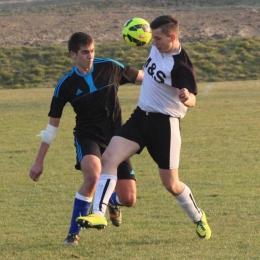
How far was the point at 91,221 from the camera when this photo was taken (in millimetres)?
5383

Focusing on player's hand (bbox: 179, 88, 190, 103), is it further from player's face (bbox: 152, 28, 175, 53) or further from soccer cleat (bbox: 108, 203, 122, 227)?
soccer cleat (bbox: 108, 203, 122, 227)

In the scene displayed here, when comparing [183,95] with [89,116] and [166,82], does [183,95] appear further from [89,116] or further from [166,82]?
[89,116]

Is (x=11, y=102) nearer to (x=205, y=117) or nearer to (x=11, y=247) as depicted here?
(x=205, y=117)

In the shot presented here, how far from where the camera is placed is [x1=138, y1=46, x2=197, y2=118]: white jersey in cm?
577

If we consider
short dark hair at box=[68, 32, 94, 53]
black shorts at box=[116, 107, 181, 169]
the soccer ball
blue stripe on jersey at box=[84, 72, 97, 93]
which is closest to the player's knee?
black shorts at box=[116, 107, 181, 169]

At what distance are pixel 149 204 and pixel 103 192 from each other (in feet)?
6.34

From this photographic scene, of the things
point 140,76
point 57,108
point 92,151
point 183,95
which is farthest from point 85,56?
point 183,95

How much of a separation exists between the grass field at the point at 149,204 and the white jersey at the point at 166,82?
1.12 m

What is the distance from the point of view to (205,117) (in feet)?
56.8

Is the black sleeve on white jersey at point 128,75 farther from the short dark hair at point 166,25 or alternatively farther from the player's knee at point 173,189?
the player's knee at point 173,189

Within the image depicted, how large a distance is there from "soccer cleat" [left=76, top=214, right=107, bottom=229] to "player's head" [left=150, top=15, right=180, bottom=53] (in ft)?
4.86

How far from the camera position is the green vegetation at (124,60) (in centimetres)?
3403

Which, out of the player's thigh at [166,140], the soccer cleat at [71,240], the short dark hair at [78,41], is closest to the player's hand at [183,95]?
the player's thigh at [166,140]

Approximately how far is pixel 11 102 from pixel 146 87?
58.5 ft
